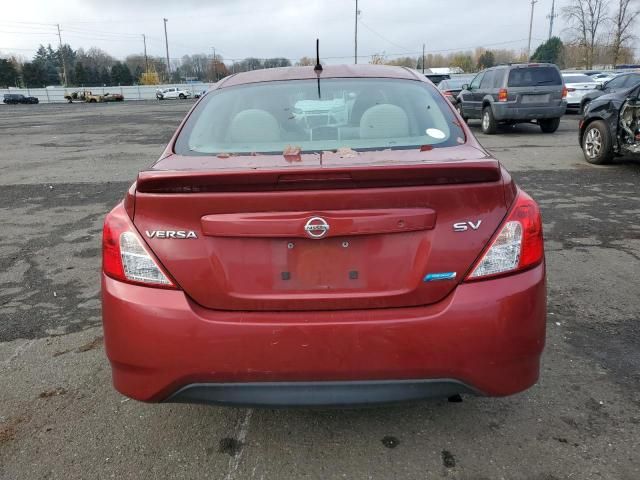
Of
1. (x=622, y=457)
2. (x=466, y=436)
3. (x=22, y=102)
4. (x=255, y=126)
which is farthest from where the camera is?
(x=22, y=102)

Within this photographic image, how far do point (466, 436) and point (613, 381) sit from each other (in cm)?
102

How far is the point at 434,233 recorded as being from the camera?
6.85 feet

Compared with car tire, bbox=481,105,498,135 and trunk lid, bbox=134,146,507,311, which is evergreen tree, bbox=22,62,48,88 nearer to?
car tire, bbox=481,105,498,135

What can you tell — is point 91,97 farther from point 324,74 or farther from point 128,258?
point 128,258

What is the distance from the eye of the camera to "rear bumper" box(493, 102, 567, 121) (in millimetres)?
14391

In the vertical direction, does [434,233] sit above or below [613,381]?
above

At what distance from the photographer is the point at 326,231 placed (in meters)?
2.06

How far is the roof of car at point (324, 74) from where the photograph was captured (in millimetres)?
3402

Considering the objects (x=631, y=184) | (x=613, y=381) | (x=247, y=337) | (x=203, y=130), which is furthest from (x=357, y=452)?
(x=631, y=184)

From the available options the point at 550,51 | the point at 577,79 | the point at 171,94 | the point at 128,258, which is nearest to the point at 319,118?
the point at 128,258

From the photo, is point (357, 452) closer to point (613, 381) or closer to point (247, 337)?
point (247, 337)

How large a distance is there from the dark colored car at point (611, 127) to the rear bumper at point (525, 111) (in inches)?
171

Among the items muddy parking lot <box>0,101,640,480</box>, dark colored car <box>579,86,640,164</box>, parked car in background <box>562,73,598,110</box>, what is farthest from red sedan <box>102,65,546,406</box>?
parked car in background <box>562,73,598,110</box>

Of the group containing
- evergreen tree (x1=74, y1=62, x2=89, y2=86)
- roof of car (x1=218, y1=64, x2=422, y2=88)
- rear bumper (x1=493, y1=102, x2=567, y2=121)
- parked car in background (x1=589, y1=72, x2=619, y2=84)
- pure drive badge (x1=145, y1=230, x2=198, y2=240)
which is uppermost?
evergreen tree (x1=74, y1=62, x2=89, y2=86)
